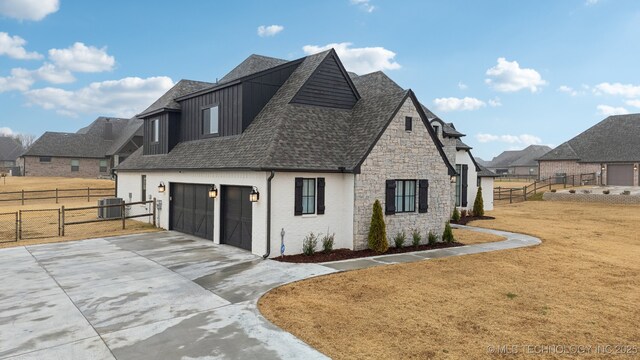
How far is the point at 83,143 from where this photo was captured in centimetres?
5356

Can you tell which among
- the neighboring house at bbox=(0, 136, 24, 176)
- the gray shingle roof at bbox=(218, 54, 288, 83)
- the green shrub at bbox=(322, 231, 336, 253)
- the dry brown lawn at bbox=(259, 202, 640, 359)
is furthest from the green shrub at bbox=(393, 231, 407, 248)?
the neighboring house at bbox=(0, 136, 24, 176)

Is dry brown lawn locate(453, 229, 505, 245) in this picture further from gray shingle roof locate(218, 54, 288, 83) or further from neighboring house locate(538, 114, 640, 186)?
neighboring house locate(538, 114, 640, 186)

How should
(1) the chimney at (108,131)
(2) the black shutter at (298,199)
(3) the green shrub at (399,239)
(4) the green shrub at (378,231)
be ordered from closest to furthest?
(2) the black shutter at (298,199), (4) the green shrub at (378,231), (3) the green shrub at (399,239), (1) the chimney at (108,131)

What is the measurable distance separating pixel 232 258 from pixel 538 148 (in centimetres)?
9085

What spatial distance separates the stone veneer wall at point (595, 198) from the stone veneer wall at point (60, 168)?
5522 centimetres

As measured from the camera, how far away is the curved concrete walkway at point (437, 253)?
485 inches

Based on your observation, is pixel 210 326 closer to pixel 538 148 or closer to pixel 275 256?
pixel 275 256

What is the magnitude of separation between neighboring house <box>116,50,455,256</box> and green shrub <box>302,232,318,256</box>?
196 millimetres

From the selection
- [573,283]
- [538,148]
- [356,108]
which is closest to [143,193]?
[356,108]

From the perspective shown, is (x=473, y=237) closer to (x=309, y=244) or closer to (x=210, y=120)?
(x=309, y=244)

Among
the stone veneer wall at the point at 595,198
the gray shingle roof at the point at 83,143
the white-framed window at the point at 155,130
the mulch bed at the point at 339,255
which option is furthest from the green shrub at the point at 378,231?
the gray shingle roof at the point at 83,143

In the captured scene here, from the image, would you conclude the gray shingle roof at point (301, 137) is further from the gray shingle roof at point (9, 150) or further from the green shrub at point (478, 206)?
the gray shingle roof at point (9, 150)

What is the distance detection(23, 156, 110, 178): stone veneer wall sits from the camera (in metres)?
51.0

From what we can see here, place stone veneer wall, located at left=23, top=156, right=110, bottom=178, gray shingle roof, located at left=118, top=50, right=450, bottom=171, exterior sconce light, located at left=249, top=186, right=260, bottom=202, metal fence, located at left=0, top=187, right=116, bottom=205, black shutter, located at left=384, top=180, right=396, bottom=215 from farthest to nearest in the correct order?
1. stone veneer wall, located at left=23, top=156, right=110, bottom=178
2. metal fence, located at left=0, top=187, right=116, bottom=205
3. black shutter, located at left=384, top=180, right=396, bottom=215
4. gray shingle roof, located at left=118, top=50, right=450, bottom=171
5. exterior sconce light, located at left=249, top=186, right=260, bottom=202
